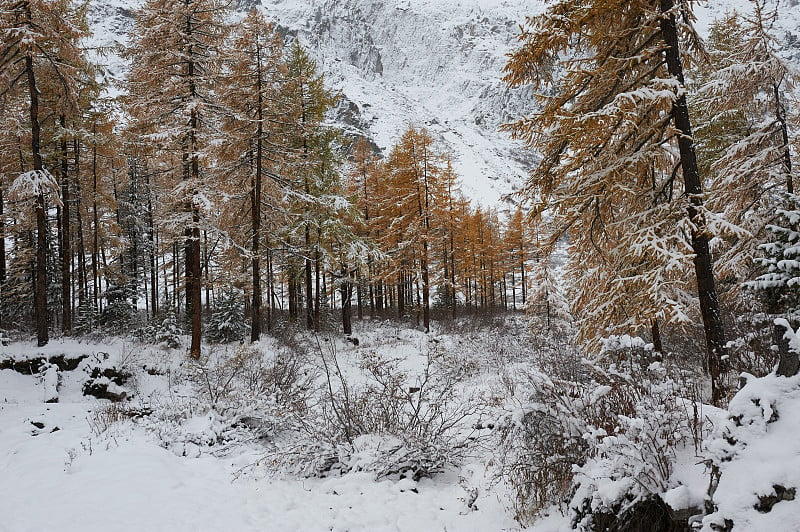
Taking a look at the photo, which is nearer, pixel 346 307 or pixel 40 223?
pixel 40 223

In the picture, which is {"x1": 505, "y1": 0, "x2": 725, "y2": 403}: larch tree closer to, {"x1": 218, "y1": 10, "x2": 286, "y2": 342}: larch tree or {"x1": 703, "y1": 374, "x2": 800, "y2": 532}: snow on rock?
{"x1": 703, "y1": 374, "x2": 800, "y2": 532}: snow on rock

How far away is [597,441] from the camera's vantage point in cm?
344

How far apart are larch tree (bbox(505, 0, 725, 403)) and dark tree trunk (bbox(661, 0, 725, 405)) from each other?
15 mm

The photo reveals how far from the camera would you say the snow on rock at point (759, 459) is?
7.30 feet

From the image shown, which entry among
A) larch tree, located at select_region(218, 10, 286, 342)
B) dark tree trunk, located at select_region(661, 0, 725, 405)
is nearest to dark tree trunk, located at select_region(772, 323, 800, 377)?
dark tree trunk, located at select_region(661, 0, 725, 405)

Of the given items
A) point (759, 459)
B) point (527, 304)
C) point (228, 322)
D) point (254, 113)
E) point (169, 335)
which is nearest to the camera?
point (759, 459)

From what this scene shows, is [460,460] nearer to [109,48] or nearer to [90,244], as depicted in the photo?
[109,48]

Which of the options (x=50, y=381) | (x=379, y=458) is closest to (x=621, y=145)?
(x=379, y=458)

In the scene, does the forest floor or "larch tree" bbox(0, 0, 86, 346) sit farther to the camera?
"larch tree" bbox(0, 0, 86, 346)

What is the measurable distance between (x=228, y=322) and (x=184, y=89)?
8.60 m

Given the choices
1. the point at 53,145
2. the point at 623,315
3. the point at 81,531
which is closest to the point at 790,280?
the point at 623,315

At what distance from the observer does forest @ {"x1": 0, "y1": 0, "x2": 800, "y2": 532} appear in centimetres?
338

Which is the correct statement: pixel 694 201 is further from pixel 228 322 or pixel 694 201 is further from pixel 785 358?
pixel 228 322

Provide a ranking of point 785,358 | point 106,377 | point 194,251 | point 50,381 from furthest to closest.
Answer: point 194,251 < point 106,377 < point 50,381 < point 785,358
